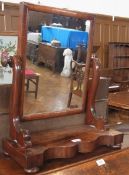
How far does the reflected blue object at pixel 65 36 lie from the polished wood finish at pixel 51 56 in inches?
1.5

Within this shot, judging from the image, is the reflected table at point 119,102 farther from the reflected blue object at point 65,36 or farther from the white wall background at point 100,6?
the white wall background at point 100,6

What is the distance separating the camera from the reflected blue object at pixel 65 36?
1497mm

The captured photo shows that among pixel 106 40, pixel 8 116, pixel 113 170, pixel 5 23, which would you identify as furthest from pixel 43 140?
pixel 106 40

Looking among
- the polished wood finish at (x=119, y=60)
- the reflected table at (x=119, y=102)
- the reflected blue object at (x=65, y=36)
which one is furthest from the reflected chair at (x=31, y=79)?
the polished wood finish at (x=119, y=60)

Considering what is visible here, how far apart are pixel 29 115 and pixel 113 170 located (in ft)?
1.61

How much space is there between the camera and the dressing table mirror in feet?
4.12

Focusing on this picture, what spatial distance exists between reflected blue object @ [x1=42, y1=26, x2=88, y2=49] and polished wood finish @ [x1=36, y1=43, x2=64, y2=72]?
37 millimetres

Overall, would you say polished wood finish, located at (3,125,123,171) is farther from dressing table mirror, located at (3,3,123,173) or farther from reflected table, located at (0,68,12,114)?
reflected table, located at (0,68,12,114)

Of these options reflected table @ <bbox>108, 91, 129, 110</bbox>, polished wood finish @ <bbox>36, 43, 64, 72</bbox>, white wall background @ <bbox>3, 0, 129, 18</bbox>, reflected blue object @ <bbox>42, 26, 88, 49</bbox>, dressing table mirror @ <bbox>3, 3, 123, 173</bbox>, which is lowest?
reflected table @ <bbox>108, 91, 129, 110</bbox>

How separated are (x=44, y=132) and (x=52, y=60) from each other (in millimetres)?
381

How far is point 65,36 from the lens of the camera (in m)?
1.52

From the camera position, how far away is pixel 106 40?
18.1ft

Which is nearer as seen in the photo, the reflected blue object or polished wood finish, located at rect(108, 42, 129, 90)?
the reflected blue object

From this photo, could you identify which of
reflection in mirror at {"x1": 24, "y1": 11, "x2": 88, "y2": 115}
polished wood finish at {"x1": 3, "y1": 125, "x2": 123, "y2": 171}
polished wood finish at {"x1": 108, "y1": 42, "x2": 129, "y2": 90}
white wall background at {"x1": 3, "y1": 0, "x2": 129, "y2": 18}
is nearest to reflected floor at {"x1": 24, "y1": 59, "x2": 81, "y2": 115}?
reflection in mirror at {"x1": 24, "y1": 11, "x2": 88, "y2": 115}
